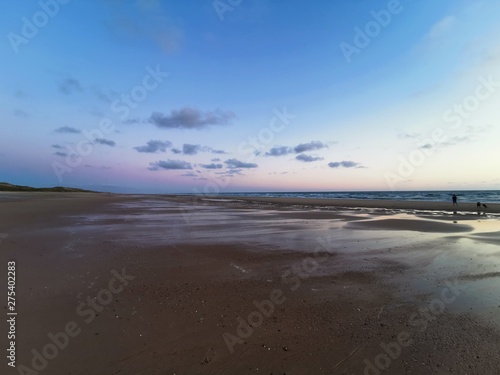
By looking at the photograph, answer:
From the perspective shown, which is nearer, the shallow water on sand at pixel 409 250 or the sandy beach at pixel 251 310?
the sandy beach at pixel 251 310

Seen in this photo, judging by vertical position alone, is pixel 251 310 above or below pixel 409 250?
below

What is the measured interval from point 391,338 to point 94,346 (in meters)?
4.54

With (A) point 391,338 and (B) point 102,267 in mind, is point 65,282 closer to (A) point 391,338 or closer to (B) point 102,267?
(B) point 102,267

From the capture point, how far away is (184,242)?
1169 cm

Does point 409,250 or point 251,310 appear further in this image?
point 409,250

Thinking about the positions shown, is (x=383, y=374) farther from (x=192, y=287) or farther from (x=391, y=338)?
(x=192, y=287)

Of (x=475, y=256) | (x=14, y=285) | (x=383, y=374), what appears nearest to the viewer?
(x=383, y=374)

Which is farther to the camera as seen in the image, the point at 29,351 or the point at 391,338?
the point at 391,338

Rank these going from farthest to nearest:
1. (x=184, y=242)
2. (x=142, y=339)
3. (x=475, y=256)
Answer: (x=184, y=242) < (x=475, y=256) < (x=142, y=339)

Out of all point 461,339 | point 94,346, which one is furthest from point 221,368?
point 461,339

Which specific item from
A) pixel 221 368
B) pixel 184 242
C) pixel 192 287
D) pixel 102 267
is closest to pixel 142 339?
pixel 221 368

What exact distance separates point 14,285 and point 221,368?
5.60 metres

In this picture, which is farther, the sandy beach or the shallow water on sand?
the shallow water on sand

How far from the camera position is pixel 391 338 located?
4.43m
